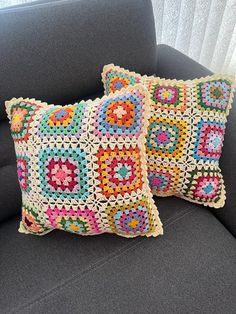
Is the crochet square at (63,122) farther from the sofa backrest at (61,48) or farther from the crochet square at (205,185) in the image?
the crochet square at (205,185)

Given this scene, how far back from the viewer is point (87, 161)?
2.34 ft

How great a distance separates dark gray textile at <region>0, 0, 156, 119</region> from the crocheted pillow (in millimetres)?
88

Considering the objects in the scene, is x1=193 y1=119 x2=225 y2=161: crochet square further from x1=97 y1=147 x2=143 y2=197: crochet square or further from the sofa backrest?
the sofa backrest

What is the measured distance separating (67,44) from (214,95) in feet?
1.32

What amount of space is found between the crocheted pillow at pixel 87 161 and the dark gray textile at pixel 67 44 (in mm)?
88

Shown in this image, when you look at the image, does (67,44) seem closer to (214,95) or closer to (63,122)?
(63,122)

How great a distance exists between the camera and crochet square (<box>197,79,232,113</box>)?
0.82 meters

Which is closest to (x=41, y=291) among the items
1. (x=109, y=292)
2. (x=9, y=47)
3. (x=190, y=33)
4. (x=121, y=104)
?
(x=109, y=292)

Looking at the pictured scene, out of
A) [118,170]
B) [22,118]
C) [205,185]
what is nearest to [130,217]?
[118,170]

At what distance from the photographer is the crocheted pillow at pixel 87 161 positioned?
0.71 meters

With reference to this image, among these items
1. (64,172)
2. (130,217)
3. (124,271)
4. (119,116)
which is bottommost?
(124,271)

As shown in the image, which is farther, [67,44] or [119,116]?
[67,44]

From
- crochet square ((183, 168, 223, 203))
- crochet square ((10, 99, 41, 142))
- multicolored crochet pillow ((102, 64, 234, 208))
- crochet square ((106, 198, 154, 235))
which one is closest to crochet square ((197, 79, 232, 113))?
multicolored crochet pillow ((102, 64, 234, 208))

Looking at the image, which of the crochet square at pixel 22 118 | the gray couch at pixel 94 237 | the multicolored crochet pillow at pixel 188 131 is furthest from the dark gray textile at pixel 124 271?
the crochet square at pixel 22 118
